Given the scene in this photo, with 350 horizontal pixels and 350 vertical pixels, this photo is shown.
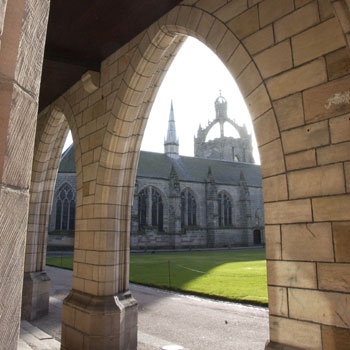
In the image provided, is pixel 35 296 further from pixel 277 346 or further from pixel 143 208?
pixel 143 208

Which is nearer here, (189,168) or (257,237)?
(189,168)

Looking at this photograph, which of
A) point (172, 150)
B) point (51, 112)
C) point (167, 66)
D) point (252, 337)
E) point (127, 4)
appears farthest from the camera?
point (172, 150)

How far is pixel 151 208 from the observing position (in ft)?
108

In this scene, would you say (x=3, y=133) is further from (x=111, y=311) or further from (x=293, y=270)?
(x=111, y=311)

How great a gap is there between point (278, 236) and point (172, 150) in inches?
1411

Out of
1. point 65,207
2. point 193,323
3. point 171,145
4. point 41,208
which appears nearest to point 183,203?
point 171,145

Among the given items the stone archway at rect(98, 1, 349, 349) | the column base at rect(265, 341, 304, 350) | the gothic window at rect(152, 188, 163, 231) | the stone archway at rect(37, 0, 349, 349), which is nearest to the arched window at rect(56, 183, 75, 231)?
the gothic window at rect(152, 188, 163, 231)

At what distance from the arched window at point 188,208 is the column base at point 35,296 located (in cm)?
2697

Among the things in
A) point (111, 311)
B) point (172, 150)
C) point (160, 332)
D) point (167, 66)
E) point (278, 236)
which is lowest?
point (160, 332)

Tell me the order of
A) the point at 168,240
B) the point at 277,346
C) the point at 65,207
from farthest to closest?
the point at 168,240 < the point at 65,207 < the point at 277,346

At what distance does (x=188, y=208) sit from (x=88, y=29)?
3110 centimetres

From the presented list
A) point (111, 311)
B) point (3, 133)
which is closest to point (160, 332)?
point (111, 311)

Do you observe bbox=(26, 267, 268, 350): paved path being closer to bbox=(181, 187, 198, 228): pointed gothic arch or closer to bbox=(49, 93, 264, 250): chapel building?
bbox=(49, 93, 264, 250): chapel building

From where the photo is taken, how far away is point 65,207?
2919cm
